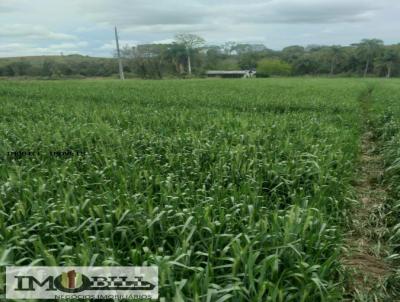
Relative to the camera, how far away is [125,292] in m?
2.66

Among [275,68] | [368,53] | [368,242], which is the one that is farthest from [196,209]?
[368,53]

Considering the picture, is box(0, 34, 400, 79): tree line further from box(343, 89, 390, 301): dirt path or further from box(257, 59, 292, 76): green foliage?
box(343, 89, 390, 301): dirt path

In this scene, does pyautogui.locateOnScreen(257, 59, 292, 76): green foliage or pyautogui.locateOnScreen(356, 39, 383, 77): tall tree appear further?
pyautogui.locateOnScreen(257, 59, 292, 76): green foliage

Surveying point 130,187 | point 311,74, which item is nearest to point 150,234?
point 130,187

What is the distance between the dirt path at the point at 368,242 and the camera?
10.9ft

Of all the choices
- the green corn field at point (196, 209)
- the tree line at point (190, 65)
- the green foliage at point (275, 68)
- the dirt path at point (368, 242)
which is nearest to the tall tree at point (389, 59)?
the tree line at point (190, 65)

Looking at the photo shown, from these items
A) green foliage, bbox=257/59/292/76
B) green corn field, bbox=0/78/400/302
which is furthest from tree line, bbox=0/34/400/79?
green corn field, bbox=0/78/400/302

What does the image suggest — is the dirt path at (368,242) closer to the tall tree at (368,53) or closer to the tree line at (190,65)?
the tree line at (190,65)

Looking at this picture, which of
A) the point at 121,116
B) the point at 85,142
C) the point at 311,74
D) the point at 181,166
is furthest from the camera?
the point at 311,74

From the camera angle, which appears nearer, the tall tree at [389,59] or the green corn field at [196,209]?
the green corn field at [196,209]

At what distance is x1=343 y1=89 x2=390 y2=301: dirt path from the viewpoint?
332 centimetres

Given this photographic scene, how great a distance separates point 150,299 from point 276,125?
6621mm

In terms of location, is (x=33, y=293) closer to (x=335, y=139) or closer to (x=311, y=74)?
(x=335, y=139)

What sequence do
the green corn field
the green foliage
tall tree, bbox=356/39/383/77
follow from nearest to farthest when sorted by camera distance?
the green corn field → tall tree, bbox=356/39/383/77 → the green foliage
